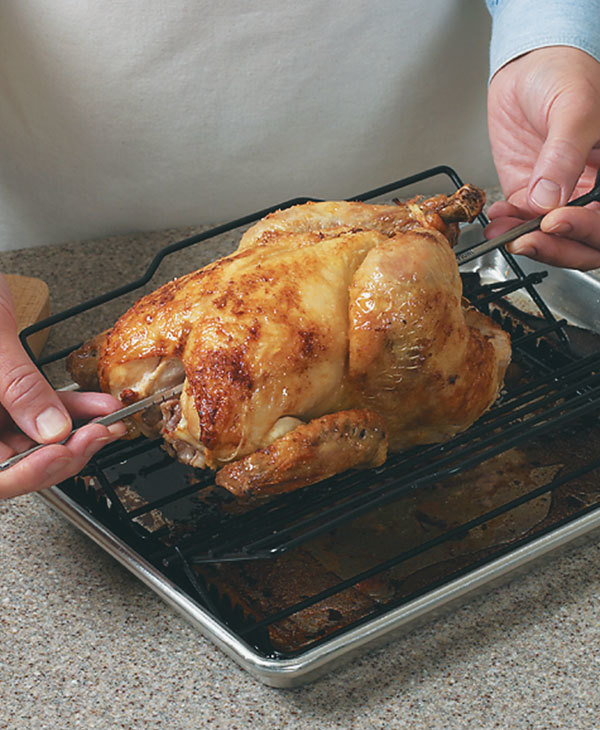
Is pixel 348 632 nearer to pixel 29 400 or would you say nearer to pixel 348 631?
pixel 348 631

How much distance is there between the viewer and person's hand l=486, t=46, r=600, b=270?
158 cm

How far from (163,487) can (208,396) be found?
0.37 m

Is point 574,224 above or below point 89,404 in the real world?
below

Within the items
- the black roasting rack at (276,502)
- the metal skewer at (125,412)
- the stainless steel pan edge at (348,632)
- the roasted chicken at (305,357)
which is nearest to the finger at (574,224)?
the black roasting rack at (276,502)

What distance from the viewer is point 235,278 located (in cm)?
126

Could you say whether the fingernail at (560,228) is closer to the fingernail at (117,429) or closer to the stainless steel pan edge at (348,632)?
the stainless steel pan edge at (348,632)

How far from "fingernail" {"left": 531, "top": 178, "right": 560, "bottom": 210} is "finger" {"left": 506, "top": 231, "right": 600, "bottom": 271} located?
0.17ft

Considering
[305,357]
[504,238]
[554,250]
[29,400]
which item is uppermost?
[29,400]

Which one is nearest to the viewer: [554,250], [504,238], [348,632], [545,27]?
[348,632]

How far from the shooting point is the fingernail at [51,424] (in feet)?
3.76

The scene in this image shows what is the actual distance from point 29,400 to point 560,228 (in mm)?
949

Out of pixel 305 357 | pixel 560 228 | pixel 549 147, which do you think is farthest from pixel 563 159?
pixel 305 357

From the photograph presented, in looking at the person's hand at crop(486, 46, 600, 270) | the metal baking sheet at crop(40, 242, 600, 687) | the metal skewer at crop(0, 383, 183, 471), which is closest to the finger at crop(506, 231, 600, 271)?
the person's hand at crop(486, 46, 600, 270)

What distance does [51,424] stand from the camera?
115cm
